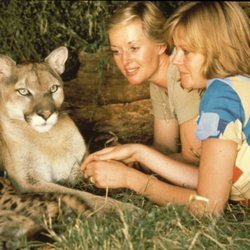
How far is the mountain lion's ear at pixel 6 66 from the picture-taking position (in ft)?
12.0

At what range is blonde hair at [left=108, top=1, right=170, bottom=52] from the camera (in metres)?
3.47

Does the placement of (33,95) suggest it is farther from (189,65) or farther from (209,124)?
(209,124)

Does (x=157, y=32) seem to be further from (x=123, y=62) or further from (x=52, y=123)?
(x=52, y=123)

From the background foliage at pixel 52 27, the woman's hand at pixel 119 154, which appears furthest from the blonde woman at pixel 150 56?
the background foliage at pixel 52 27

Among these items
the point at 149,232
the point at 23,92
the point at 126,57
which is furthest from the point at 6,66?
the point at 149,232

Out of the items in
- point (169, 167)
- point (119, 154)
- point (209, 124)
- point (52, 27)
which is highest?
point (209, 124)

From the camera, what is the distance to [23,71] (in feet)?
12.2

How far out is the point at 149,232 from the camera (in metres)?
2.73

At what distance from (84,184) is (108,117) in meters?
1.02

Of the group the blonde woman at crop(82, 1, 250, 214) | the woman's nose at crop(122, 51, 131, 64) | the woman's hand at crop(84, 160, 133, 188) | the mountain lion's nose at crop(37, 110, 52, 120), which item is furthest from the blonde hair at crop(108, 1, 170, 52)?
the woman's hand at crop(84, 160, 133, 188)

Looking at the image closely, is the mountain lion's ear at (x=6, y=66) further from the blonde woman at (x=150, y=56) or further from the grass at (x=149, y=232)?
the grass at (x=149, y=232)

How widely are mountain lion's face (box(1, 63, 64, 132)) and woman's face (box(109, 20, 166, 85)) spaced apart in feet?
1.50

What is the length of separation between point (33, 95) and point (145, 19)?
75 centimetres

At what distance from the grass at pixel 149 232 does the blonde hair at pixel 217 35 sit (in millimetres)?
656
